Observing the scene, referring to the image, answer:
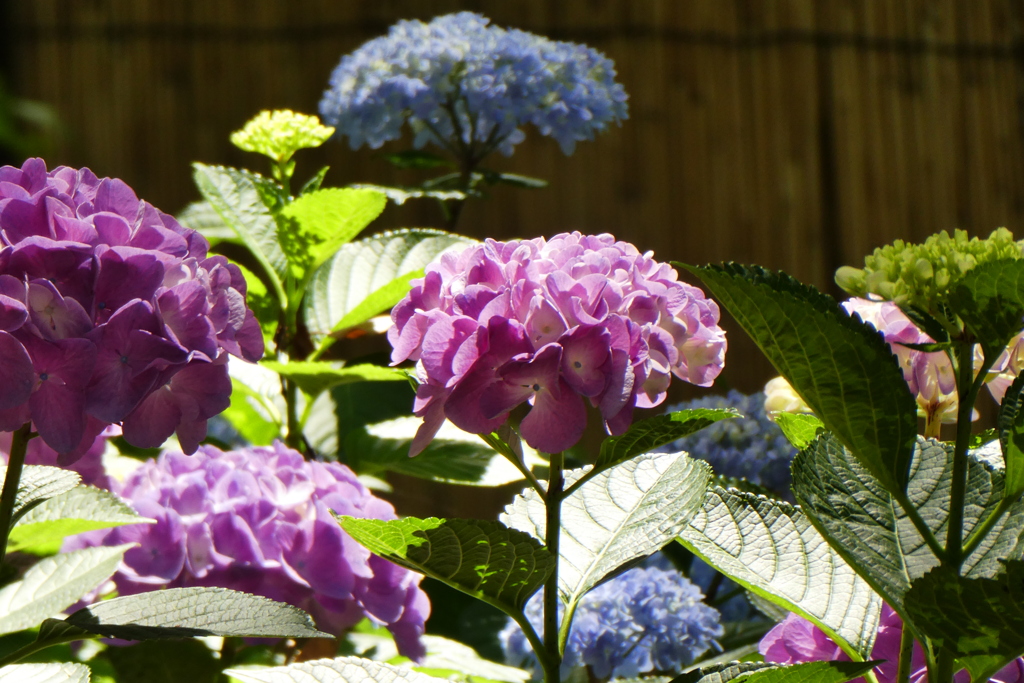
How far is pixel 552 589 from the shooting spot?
556mm

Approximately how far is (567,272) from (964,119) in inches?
86.1

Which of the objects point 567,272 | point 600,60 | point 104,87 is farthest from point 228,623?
point 104,87

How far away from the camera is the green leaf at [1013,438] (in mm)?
466

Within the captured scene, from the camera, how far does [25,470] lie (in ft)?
2.07

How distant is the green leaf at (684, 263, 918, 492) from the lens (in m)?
0.45

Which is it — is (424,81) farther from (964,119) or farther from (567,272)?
(964,119)

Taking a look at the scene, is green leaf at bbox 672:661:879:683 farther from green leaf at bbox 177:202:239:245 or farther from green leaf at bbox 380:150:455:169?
green leaf at bbox 380:150:455:169

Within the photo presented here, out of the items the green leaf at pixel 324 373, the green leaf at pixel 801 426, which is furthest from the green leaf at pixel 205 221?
the green leaf at pixel 801 426

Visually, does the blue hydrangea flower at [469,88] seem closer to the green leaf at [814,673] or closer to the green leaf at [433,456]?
the green leaf at [433,456]

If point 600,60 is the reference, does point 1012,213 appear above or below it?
below

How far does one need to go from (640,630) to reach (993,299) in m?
0.61

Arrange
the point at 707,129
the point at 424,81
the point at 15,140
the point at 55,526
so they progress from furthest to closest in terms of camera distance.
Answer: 1. the point at 707,129
2. the point at 424,81
3. the point at 15,140
4. the point at 55,526

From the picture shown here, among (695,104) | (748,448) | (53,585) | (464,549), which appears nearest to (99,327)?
(464,549)

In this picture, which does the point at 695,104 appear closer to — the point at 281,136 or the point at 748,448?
the point at 748,448
